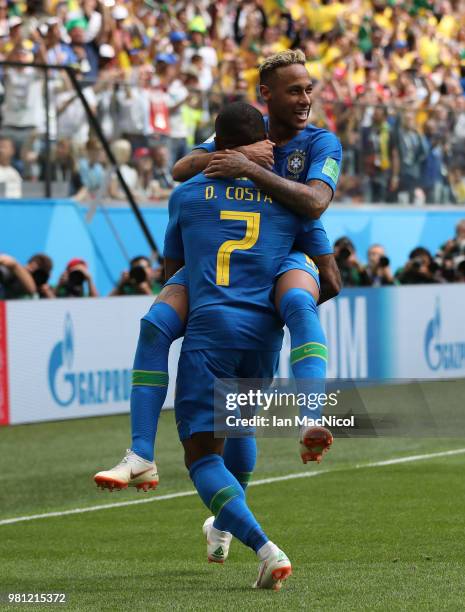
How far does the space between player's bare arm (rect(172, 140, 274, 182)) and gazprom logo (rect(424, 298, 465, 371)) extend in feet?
38.6

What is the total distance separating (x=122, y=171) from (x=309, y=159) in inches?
416

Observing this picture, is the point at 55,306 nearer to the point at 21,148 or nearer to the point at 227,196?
the point at 21,148

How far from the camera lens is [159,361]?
623 cm

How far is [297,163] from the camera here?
21.1 feet

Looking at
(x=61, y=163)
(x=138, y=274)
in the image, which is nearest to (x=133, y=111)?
(x=61, y=163)

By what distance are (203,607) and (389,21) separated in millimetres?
21149

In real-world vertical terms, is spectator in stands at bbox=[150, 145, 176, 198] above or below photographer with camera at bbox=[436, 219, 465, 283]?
above

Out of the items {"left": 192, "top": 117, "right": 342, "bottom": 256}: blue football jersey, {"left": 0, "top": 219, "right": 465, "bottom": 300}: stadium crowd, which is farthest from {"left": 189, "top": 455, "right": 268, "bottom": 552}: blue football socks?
{"left": 0, "top": 219, "right": 465, "bottom": 300}: stadium crowd

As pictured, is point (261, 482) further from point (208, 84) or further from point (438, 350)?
point (208, 84)

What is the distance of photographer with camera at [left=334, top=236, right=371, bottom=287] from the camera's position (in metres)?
18.1

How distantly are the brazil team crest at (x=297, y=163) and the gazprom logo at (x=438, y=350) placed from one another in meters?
11.7

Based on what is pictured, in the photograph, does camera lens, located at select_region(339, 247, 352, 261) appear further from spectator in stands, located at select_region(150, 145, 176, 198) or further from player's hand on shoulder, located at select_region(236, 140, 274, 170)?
player's hand on shoulder, located at select_region(236, 140, 274, 170)

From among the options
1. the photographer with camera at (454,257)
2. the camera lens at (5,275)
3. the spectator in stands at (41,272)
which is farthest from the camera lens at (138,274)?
the photographer with camera at (454,257)

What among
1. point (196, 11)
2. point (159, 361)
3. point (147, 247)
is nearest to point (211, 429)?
point (159, 361)
